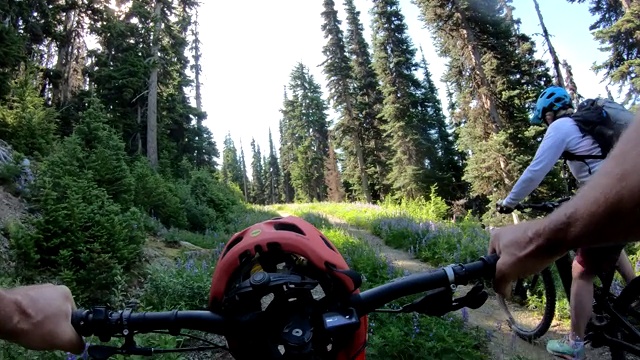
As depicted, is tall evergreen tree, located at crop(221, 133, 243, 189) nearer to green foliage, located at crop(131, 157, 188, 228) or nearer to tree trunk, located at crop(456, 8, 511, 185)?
tree trunk, located at crop(456, 8, 511, 185)

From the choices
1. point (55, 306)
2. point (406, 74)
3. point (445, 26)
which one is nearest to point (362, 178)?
point (406, 74)

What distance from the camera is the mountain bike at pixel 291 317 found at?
1.31 m

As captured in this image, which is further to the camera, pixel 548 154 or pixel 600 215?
pixel 548 154

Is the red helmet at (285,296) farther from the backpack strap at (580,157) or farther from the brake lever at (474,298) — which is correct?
the backpack strap at (580,157)

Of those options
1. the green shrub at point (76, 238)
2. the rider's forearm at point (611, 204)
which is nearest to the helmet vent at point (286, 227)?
the rider's forearm at point (611, 204)

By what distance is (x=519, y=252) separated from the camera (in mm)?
1192

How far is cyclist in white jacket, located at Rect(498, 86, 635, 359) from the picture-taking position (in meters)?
3.52

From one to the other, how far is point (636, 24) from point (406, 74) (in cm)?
1816

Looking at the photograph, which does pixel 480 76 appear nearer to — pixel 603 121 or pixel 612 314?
pixel 603 121

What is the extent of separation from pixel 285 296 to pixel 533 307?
5597 millimetres

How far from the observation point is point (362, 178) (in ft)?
117

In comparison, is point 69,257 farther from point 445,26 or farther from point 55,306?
point 445,26

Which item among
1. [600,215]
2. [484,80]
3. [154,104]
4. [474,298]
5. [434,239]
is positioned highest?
[154,104]

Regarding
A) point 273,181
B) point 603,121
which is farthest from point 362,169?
point 273,181
